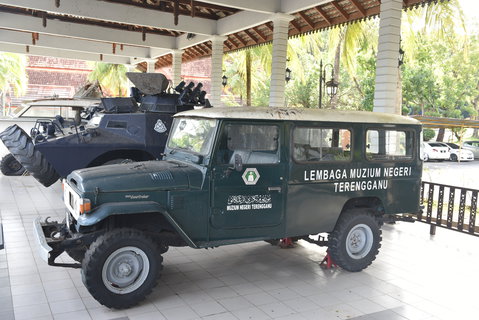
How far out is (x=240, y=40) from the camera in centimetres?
1802

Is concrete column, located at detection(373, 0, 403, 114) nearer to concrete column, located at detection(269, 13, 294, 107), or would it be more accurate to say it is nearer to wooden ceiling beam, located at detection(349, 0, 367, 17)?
wooden ceiling beam, located at detection(349, 0, 367, 17)

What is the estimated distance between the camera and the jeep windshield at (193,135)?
507 cm

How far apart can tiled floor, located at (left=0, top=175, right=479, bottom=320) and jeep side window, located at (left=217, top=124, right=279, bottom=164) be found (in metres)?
1.55

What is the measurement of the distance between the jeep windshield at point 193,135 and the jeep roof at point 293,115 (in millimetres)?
88

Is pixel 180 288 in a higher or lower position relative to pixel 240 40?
lower

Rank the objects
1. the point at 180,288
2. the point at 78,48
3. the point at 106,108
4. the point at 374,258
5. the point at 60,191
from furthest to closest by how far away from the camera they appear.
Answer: the point at 78,48
the point at 60,191
the point at 106,108
the point at 374,258
the point at 180,288

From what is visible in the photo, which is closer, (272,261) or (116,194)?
(116,194)

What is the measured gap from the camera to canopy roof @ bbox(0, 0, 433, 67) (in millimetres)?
12367

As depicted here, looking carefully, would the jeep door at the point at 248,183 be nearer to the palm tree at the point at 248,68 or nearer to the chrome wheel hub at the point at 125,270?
the chrome wheel hub at the point at 125,270

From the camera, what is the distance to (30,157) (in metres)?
8.48

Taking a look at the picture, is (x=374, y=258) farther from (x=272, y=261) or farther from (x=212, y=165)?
(x=212, y=165)

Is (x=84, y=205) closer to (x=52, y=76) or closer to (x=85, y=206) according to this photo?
(x=85, y=206)

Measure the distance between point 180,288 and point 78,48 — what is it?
18.2 metres

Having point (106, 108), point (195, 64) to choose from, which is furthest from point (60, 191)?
point (195, 64)
